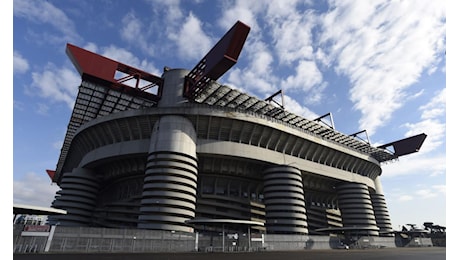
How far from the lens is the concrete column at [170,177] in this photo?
3496 centimetres

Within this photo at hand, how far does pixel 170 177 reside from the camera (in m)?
37.0

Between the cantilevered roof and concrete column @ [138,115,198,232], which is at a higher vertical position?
the cantilevered roof

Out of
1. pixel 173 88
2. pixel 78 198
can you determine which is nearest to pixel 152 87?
pixel 173 88

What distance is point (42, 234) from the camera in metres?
23.0

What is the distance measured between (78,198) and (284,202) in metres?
35.2

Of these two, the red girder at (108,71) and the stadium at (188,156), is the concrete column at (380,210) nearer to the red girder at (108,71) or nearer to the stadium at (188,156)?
the stadium at (188,156)

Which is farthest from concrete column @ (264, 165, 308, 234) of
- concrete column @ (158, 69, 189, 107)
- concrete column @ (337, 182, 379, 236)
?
concrete column @ (158, 69, 189, 107)

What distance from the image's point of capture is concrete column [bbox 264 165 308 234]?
42.5 metres

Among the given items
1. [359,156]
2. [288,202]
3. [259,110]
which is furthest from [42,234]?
[359,156]

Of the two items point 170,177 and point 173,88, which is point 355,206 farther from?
point 173,88

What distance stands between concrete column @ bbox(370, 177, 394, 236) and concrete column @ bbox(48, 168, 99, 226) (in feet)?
218

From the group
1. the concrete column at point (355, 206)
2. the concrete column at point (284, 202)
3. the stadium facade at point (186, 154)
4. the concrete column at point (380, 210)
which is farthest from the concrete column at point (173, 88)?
the concrete column at point (380, 210)

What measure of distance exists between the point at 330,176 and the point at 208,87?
32900 millimetres

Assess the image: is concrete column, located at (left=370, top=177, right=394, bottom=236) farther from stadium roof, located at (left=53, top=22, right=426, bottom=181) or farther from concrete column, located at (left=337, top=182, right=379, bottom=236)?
stadium roof, located at (left=53, top=22, right=426, bottom=181)
